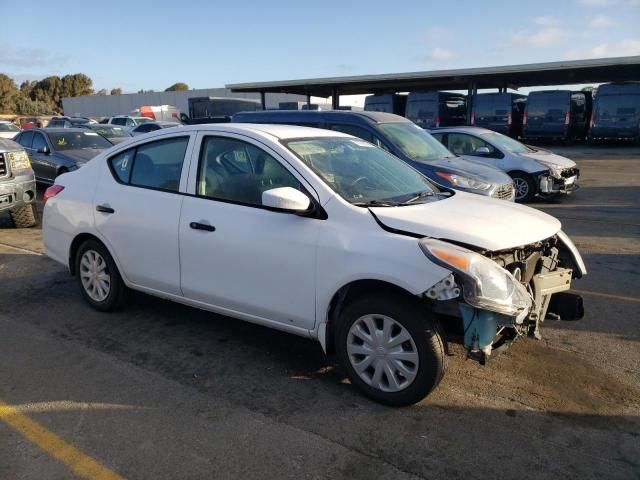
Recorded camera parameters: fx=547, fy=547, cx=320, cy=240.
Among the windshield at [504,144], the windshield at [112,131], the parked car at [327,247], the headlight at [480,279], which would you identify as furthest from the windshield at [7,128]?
the headlight at [480,279]

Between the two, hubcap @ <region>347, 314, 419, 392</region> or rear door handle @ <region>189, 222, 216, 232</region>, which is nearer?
hubcap @ <region>347, 314, 419, 392</region>

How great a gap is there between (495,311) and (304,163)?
5.36 ft

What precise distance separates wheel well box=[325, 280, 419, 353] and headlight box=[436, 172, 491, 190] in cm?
486

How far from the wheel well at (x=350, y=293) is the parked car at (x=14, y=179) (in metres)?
6.68

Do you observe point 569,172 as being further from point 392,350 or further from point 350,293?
point 392,350

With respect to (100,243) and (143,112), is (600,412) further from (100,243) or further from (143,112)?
(143,112)

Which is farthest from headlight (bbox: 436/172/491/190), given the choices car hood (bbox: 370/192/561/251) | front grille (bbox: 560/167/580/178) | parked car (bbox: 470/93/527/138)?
parked car (bbox: 470/93/527/138)

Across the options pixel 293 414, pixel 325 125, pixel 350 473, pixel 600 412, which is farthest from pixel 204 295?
pixel 325 125

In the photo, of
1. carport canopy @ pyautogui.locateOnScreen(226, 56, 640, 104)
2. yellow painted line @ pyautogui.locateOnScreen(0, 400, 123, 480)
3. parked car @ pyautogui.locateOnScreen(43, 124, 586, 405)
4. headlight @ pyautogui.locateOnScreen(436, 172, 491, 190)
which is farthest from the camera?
carport canopy @ pyautogui.locateOnScreen(226, 56, 640, 104)

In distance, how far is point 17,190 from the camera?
8383 mm

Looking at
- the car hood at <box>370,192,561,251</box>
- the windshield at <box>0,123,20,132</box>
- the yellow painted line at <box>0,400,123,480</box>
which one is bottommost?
the yellow painted line at <box>0,400,123,480</box>

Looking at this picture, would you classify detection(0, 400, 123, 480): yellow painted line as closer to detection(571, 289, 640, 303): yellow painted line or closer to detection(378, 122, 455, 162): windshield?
detection(571, 289, 640, 303): yellow painted line

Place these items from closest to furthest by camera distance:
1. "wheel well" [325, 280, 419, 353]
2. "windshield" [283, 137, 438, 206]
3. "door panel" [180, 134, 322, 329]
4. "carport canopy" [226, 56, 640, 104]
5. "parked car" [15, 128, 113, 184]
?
"wheel well" [325, 280, 419, 353] → "door panel" [180, 134, 322, 329] → "windshield" [283, 137, 438, 206] → "parked car" [15, 128, 113, 184] → "carport canopy" [226, 56, 640, 104]

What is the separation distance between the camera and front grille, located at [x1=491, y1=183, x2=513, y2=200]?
27.2 feet
